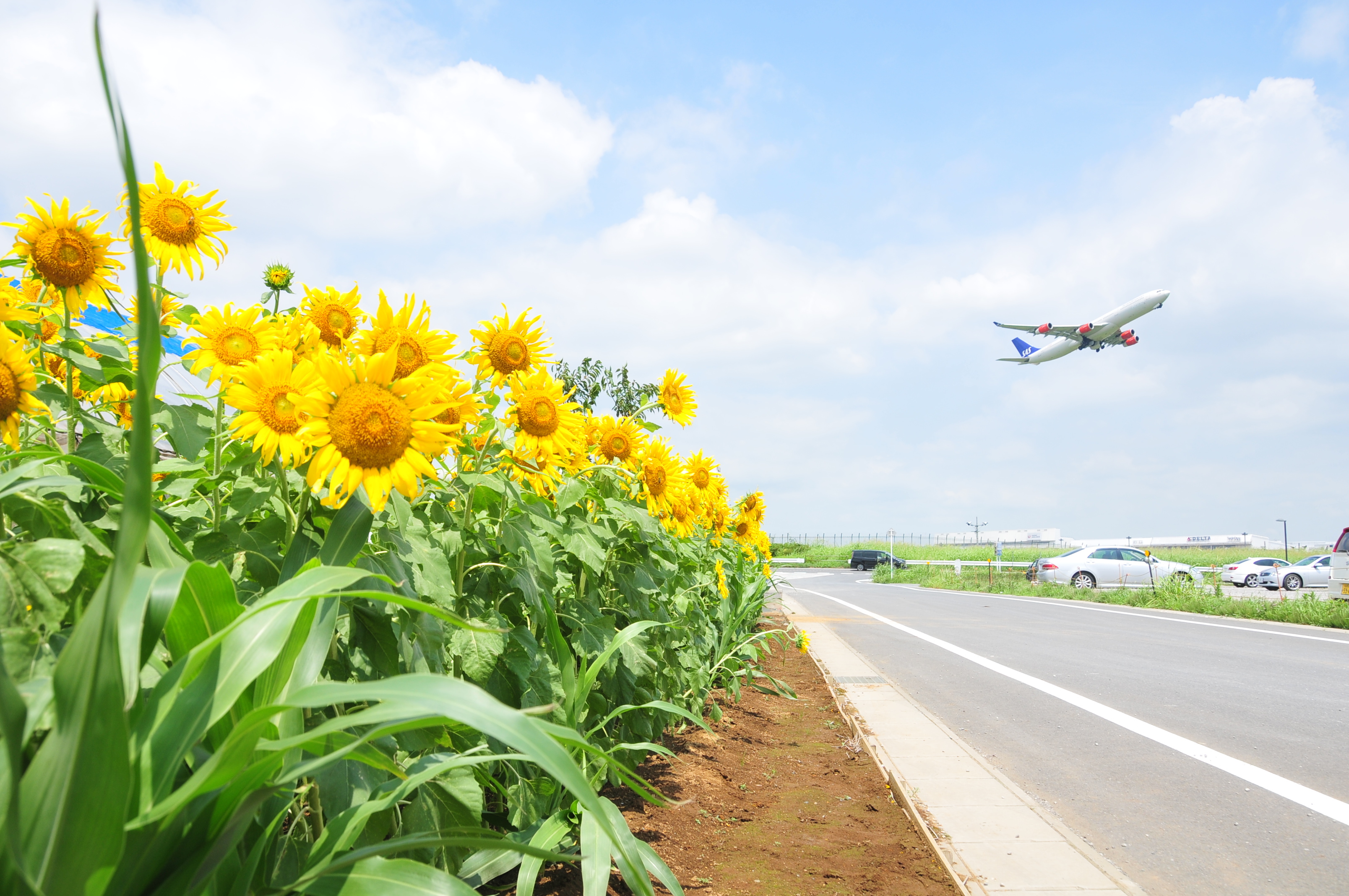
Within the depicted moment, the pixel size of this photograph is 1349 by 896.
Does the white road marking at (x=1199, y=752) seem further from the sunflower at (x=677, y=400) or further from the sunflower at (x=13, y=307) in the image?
the sunflower at (x=13, y=307)

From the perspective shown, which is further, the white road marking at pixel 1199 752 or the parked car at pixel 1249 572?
the parked car at pixel 1249 572

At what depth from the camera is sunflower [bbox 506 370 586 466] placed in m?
2.59

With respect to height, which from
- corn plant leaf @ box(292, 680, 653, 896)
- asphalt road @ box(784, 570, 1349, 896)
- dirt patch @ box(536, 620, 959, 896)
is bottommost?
asphalt road @ box(784, 570, 1349, 896)

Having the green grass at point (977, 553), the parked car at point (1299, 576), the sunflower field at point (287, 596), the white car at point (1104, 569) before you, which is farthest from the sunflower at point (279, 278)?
the green grass at point (977, 553)

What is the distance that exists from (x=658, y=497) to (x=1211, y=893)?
9.48ft

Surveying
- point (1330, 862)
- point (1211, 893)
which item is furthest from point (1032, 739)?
point (1211, 893)

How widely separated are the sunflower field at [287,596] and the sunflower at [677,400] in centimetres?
195

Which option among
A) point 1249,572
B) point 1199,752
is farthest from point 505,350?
point 1249,572

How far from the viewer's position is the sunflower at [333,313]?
2305 millimetres

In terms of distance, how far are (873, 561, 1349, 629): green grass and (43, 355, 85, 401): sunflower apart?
19389 mm

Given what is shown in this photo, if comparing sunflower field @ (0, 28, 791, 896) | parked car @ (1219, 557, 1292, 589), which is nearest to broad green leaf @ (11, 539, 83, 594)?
sunflower field @ (0, 28, 791, 896)

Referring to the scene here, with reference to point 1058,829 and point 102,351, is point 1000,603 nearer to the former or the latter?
point 1058,829

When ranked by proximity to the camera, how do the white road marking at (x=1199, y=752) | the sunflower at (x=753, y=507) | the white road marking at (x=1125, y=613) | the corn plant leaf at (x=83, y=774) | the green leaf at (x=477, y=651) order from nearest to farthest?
the corn plant leaf at (x=83, y=774), the green leaf at (x=477, y=651), the white road marking at (x=1199, y=752), the sunflower at (x=753, y=507), the white road marking at (x=1125, y=613)

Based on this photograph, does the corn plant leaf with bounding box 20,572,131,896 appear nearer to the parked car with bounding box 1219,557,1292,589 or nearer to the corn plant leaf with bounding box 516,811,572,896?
the corn plant leaf with bounding box 516,811,572,896
